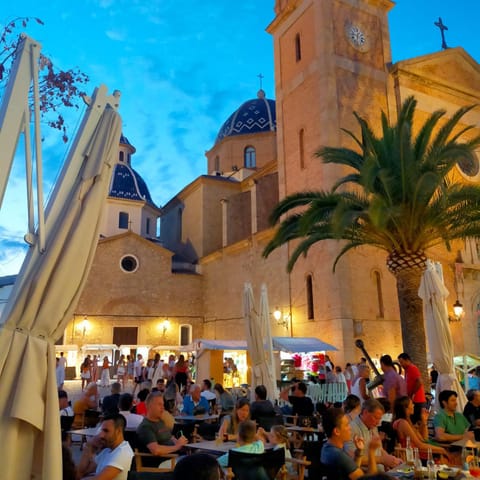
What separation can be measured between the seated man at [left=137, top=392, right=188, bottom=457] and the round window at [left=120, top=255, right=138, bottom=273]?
80.8 ft

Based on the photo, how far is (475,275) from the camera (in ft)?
75.3

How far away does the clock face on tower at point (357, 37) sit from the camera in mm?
23188

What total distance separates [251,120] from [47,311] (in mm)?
36259

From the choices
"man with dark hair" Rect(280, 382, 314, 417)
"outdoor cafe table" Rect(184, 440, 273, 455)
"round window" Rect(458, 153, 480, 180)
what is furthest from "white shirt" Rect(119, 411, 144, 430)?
"round window" Rect(458, 153, 480, 180)

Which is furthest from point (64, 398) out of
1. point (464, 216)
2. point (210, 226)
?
point (210, 226)

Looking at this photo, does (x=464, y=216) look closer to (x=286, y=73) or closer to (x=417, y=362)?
(x=417, y=362)

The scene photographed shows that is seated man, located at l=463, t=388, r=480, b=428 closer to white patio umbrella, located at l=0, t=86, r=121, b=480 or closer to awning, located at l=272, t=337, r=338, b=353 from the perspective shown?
white patio umbrella, located at l=0, t=86, r=121, b=480

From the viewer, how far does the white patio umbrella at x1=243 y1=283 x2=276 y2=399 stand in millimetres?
12102

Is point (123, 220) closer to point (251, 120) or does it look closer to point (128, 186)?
point (128, 186)

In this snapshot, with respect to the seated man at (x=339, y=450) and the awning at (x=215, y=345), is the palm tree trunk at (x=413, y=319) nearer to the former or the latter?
the awning at (x=215, y=345)

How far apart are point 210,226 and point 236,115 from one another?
10427 millimetres

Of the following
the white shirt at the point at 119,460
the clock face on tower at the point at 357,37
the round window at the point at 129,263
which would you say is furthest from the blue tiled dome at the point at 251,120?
the white shirt at the point at 119,460

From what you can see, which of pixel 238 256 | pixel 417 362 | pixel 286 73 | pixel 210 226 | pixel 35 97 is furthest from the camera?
pixel 210 226

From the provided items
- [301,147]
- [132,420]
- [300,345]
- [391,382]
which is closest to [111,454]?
[132,420]
